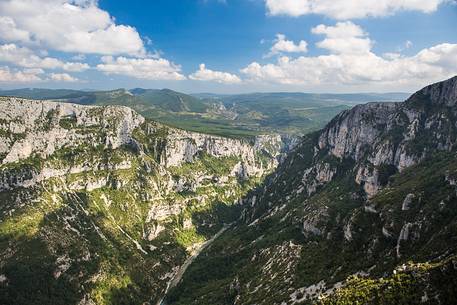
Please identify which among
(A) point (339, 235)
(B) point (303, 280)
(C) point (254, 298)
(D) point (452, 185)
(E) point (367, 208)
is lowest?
(C) point (254, 298)

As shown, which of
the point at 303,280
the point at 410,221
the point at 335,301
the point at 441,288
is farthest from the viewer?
the point at 303,280

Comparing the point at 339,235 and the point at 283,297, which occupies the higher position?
the point at 339,235

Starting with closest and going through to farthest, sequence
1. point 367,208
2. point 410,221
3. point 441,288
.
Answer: point 441,288 < point 410,221 < point 367,208

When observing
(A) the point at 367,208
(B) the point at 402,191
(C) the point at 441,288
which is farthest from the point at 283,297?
(C) the point at 441,288

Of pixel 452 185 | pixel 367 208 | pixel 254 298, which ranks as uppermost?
pixel 452 185

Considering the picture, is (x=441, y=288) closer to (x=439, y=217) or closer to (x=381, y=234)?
(x=439, y=217)

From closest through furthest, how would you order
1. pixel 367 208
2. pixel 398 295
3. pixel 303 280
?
pixel 398 295
pixel 303 280
pixel 367 208

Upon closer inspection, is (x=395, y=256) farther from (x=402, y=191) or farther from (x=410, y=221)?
(x=402, y=191)

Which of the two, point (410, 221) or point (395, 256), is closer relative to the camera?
point (395, 256)

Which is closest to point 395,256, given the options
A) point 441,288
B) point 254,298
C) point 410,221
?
point 410,221

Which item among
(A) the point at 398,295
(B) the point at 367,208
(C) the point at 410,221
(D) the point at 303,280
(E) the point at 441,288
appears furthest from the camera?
(B) the point at 367,208
